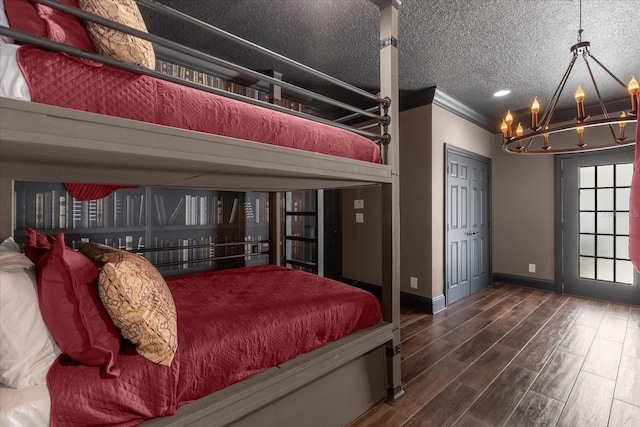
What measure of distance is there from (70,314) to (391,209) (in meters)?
1.49

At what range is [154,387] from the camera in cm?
95

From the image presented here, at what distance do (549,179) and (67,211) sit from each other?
5.37 metres

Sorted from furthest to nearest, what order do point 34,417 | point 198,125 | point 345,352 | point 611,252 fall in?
point 611,252, point 345,352, point 198,125, point 34,417

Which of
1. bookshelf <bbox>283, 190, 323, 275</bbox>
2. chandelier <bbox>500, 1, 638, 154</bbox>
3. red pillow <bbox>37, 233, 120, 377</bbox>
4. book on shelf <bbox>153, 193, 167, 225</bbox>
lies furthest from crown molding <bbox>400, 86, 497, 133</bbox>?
red pillow <bbox>37, 233, 120, 377</bbox>

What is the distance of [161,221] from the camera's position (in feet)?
8.72

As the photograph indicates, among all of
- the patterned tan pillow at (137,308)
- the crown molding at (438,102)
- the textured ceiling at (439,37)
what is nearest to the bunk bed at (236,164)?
the patterned tan pillow at (137,308)

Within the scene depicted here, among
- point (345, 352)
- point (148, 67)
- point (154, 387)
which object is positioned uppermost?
point (148, 67)

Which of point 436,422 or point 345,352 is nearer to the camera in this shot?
point 345,352

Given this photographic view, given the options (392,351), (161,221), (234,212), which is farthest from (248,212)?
(392,351)

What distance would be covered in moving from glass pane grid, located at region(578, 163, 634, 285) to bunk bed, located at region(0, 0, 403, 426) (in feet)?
12.1

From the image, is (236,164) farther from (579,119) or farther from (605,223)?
(605,223)

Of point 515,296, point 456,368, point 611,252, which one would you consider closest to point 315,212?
point 456,368

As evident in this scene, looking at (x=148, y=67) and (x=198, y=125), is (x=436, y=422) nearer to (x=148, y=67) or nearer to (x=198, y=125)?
(x=198, y=125)

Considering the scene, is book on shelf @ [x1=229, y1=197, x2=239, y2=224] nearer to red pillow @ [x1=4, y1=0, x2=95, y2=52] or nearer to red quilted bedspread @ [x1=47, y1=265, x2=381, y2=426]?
red quilted bedspread @ [x1=47, y1=265, x2=381, y2=426]
